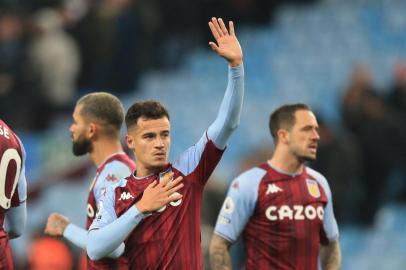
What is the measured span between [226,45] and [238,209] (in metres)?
1.76

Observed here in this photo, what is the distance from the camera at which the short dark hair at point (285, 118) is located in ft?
26.0

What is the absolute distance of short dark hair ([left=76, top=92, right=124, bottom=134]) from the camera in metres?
7.61

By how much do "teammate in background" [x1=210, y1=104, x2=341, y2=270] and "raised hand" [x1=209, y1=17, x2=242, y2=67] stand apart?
5.55ft

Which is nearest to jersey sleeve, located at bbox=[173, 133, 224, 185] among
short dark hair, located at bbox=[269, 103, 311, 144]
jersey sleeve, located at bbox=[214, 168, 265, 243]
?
jersey sleeve, located at bbox=[214, 168, 265, 243]

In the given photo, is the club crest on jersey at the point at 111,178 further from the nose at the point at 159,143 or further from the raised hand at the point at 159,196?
the raised hand at the point at 159,196

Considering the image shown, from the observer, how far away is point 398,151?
1373cm

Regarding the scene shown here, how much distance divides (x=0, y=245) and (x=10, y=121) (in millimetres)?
8944

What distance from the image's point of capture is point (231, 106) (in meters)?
6.22

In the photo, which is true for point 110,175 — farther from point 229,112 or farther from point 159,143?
point 229,112

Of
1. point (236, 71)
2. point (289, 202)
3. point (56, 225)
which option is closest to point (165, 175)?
point (236, 71)

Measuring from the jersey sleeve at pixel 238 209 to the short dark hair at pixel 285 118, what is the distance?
492 millimetres

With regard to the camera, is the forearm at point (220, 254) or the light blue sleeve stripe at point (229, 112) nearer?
the light blue sleeve stripe at point (229, 112)

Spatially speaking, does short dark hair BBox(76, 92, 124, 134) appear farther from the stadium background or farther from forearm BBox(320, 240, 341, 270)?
the stadium background

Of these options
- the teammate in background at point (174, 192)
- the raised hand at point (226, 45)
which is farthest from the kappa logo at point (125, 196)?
the raised hand at point (226, 45)
